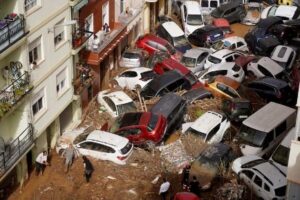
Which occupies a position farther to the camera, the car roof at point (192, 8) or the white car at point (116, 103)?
the car roof at point (192, 8)

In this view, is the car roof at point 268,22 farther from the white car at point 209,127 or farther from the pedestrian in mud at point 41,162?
the pedestrian in mud at point 41,162

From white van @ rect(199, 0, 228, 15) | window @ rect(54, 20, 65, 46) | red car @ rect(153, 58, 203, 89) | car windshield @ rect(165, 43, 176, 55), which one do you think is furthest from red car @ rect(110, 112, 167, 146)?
white van @ rect(199, 0, 228, 15)

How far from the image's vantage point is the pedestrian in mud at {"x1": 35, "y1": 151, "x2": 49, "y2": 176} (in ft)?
91.5

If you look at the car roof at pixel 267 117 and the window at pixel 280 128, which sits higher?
the car roof at pixel 267 117

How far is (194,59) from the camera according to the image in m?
38.6

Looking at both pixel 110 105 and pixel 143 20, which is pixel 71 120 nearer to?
pixel 110 105

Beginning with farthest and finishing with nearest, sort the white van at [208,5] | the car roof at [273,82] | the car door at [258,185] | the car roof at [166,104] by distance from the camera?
the white van at [208,5] → the car roof at [273,82] → the car roof at [166,104] → the car door at [258,185]

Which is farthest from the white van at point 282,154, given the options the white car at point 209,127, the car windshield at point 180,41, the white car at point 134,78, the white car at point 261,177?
the car windshield at point 180,41

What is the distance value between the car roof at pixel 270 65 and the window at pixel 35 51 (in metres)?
15.6

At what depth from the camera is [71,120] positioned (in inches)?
1280

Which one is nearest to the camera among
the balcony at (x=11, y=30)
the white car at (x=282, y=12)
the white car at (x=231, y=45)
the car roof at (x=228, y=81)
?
the balcony at (x=11, y=30)

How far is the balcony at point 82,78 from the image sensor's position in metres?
31.2

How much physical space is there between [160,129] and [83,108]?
5.51 meters

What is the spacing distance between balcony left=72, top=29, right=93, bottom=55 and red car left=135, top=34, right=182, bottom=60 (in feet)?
29.8
